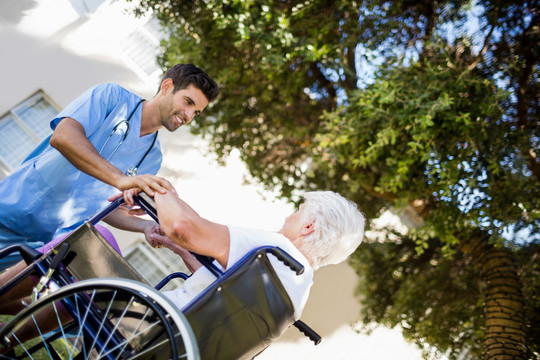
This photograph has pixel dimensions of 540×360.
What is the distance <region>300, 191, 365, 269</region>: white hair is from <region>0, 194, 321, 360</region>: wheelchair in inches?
13.6

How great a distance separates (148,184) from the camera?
5.07ft

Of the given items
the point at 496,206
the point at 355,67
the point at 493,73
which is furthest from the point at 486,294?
the point at 355,67

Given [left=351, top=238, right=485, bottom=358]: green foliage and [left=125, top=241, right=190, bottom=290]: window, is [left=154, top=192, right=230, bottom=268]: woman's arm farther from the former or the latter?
[left=125, top=241, right=190, bottom=290]: window

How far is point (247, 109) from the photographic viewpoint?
6109 millimetres

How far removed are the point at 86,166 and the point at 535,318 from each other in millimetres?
4901

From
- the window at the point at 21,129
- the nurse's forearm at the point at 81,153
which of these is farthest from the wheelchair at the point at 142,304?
the window at the point at 21,129

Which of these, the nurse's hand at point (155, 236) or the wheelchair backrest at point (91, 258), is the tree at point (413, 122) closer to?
the nurse's hand at point (155, 236)

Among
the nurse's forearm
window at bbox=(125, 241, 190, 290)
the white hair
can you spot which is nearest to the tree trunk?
the white hair

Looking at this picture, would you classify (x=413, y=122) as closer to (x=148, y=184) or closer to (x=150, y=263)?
(x=148, y=184)

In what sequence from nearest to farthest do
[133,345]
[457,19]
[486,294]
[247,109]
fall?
[133,345], [486,294], [457,19], [247,109]

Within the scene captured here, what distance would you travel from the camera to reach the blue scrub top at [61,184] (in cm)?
186

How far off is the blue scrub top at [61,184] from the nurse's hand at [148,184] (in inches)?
18.3

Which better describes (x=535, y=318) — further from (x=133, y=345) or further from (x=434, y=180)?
(x=133, y=345)

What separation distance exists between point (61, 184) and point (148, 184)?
62 cm
